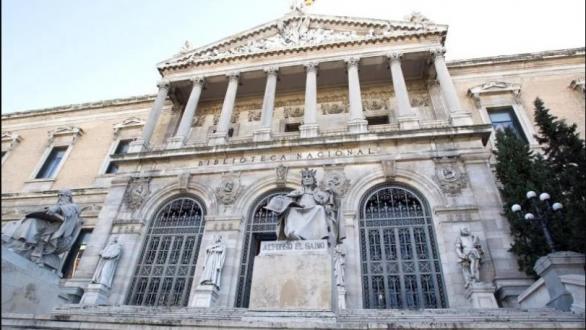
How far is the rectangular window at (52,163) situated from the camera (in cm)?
2017

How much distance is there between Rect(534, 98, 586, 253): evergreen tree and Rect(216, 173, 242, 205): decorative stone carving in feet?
31.6

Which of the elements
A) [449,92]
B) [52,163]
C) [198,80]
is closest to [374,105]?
[449,92]

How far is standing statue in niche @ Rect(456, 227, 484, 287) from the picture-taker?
979cm

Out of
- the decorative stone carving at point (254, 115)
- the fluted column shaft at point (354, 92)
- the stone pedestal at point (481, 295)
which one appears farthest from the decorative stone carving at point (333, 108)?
the stone pedestal at point (481, 295)

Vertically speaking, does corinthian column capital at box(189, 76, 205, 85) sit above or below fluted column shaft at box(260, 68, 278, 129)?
above

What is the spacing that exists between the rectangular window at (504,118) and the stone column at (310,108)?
26.5ft

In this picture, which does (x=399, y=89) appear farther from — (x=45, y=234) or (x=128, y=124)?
(x=128, y=124)

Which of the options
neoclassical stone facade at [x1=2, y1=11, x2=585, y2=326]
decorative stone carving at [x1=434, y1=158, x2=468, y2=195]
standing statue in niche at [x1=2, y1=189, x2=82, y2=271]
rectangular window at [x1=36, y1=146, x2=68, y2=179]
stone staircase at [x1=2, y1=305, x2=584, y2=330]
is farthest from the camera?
rectangular window at [x1=36, y1=146, x2=68, y2=179]

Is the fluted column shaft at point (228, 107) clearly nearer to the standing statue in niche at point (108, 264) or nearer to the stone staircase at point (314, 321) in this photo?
the standing statue in niche at point (108, 264)

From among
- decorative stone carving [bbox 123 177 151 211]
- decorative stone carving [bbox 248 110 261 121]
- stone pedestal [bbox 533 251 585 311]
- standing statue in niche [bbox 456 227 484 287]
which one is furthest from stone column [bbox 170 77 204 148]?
stone pedestal [bbox 533 251 585 311]

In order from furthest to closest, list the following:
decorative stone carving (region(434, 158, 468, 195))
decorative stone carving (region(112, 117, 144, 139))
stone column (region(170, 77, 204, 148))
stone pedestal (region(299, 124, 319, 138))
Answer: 1. decorative stone carving (region(112, 117, 144, 139))
2. stone column (region(170, 77, 204, 148))
3. stone pedestal (region(299, 124, 319, 138))
4. decorative stone carving (region(434, 158, 468, 195))

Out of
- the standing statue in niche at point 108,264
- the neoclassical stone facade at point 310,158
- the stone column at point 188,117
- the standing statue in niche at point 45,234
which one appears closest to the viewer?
the standing statue in niche at point 45,234

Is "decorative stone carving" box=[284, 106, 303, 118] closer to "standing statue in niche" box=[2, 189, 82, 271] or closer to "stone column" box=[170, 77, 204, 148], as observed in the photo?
"stone column" box=[170, 77, 204, 148]

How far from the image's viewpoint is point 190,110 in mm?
16891
